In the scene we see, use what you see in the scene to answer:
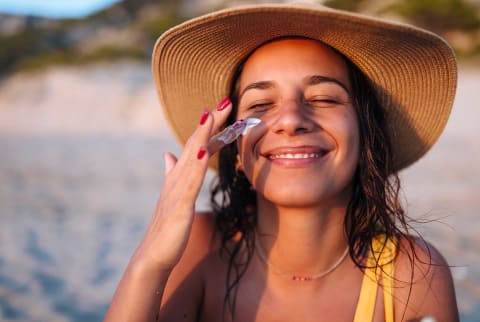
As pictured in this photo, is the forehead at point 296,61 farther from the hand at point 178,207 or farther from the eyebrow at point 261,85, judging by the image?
the hand at point 178,207

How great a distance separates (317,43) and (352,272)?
41.8 inches

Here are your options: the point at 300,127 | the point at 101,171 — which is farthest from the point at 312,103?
the point at 101,171

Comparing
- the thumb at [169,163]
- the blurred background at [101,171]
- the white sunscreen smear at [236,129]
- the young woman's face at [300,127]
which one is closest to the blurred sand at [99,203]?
the blurred background at [101,171]

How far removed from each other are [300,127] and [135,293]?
90 centimetres

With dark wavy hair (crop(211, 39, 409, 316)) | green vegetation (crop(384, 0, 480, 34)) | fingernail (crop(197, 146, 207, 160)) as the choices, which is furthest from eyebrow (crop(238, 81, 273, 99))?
green vegetation (crop(384, 0, 480, 34))

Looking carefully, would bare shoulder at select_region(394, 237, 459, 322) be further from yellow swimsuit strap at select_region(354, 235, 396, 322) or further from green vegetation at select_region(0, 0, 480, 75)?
green vegetation at select_region(0, 0, 480, 75)

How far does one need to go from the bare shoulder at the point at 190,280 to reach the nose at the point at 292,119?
75 cm

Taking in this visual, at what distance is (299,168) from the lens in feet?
6.61

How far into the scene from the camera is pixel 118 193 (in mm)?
6941

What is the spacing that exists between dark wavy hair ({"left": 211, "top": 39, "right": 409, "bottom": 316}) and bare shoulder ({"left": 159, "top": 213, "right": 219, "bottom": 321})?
9 centimetres

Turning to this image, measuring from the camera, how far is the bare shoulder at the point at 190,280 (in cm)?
217

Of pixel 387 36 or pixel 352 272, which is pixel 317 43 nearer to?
pixel 387 36

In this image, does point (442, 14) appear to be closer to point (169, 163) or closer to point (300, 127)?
point (300, 127)

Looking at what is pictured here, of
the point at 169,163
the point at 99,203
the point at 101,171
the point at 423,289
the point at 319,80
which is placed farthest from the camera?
the point at 101,171
